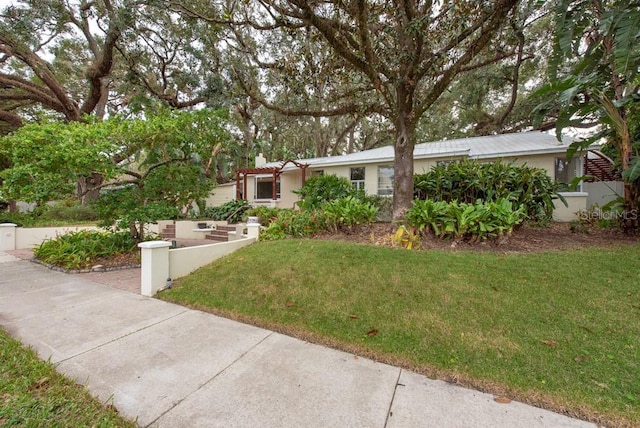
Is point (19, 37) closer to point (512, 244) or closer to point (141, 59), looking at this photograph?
point (141, 59)

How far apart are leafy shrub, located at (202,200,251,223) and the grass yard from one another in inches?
373

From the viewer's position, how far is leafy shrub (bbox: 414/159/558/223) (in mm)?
6336

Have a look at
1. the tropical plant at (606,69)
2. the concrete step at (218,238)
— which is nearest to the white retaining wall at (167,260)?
the concrete step at (218,238)

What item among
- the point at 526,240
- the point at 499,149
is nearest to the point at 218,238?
the point at 526,240

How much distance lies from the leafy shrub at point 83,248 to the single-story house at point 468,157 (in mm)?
7534

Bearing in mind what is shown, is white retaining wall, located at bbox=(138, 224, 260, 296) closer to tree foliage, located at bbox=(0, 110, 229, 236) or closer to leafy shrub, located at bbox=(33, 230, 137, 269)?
tree foliage, located at bbox=(0, 110, 229, 236)

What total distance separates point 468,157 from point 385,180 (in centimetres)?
333

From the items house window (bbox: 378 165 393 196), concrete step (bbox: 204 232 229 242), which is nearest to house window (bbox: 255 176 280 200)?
concrete step (bbox: 204 232 229 242)

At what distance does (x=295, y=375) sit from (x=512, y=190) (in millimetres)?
6695

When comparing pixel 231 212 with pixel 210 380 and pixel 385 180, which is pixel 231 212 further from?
pixel 210 380

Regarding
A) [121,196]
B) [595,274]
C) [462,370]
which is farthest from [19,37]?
[595,274]

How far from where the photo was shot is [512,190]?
655 cm

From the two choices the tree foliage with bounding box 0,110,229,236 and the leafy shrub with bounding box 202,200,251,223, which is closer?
the tree foliage with bounding box 0,110,229,236

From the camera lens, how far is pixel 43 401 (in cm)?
214
